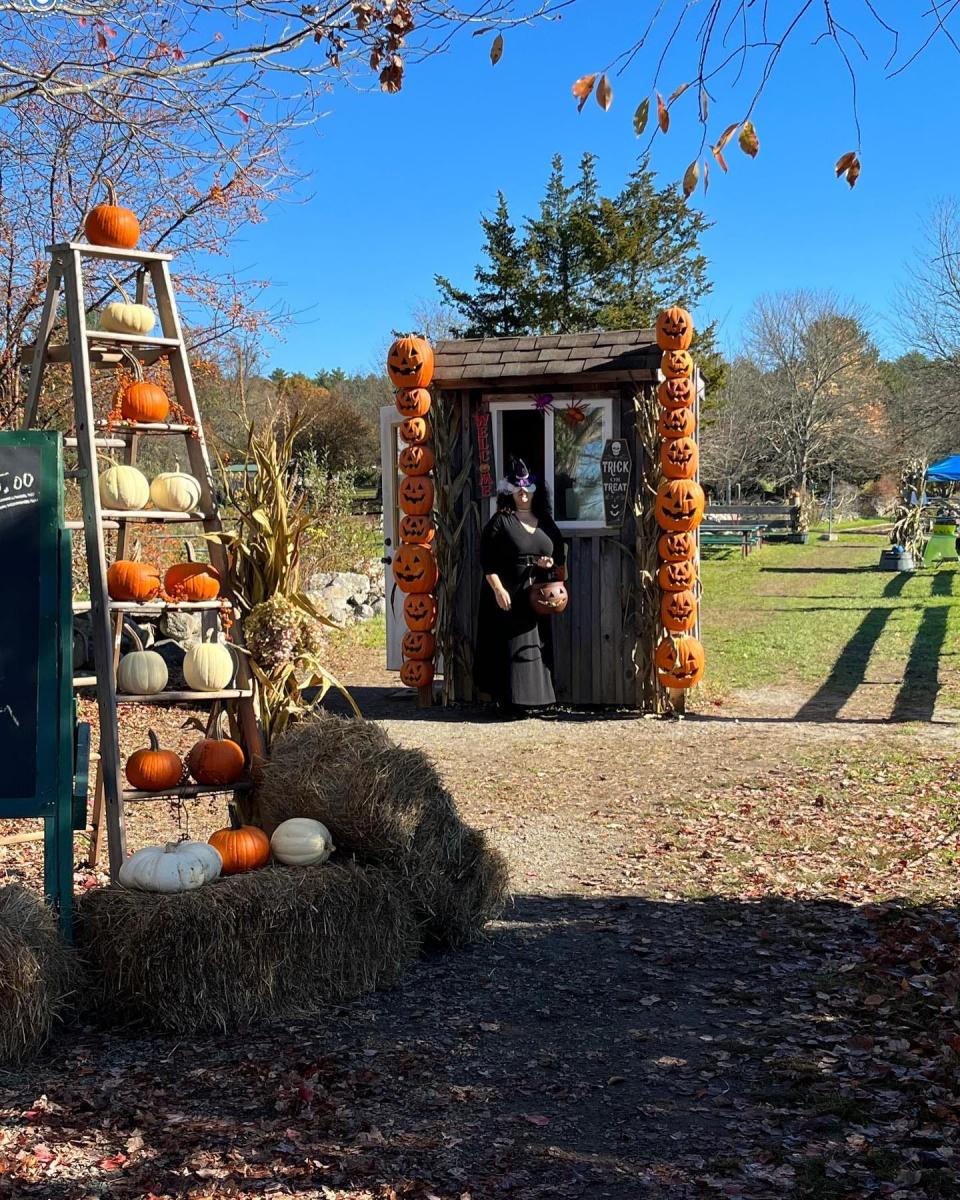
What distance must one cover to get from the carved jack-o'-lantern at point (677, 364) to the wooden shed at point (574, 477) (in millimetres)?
222

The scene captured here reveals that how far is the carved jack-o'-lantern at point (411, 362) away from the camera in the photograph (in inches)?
386

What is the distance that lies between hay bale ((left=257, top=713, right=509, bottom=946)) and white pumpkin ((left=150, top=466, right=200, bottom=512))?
1054mm

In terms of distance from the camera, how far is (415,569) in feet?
33.0

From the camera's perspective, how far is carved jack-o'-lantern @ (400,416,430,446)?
32.6ft

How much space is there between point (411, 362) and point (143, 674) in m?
5.58

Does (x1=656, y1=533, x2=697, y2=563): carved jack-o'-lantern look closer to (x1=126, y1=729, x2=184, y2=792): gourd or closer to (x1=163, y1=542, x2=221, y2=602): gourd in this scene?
(x1=163, y1=542, x2=221, y2=602): gourd

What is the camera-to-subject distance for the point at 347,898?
4199 mm

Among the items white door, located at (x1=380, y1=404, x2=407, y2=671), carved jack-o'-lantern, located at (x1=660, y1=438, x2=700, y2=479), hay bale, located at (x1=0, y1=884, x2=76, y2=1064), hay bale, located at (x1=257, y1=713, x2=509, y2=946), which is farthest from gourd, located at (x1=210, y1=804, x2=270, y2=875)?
white door, located at (x1=380, y1=404, x2=407, y2=671)

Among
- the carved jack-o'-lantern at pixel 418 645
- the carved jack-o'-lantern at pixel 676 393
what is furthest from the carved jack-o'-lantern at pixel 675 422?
the carved jack-o'-lantern at pixel 418 645

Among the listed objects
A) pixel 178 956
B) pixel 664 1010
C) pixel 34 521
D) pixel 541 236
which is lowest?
pixel 664 1010

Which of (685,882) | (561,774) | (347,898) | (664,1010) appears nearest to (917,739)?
(561,774)

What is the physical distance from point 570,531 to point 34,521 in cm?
635

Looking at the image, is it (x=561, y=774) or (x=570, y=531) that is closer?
(x=561, y=774)

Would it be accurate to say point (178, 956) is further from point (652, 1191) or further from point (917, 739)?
point (917, 739)
